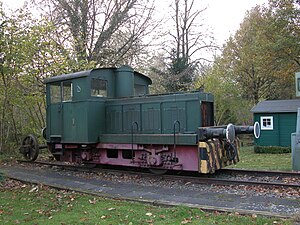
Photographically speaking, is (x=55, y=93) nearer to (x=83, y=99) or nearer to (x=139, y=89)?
(x=83, y=99)

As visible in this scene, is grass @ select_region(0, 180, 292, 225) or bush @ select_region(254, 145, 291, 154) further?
bush @ select_region(254, 145, 291, 154)

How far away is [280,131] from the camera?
22.0m

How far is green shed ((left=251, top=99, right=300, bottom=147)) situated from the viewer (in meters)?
21.5

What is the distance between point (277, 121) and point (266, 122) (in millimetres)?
733

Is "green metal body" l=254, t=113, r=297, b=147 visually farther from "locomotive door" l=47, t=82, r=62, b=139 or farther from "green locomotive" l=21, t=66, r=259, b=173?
"locomotive door" l=47, t=82, r=62, b=139

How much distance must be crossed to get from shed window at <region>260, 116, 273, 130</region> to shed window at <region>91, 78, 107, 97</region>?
14.0 metres

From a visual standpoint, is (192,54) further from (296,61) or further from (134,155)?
(134,155)

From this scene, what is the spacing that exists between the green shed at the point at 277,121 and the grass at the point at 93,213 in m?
17.1

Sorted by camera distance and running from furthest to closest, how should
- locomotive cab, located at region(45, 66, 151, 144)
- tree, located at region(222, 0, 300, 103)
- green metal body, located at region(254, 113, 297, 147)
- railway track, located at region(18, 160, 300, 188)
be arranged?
tree, located at region(222, 0, 300, 103) < green metal body, located at region(254, 113, 297, 147) < locomotive cab, located at region(45, 66, 151, 144) < railway track, located at region(18, 160, 300, 188)

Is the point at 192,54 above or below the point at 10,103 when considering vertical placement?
above

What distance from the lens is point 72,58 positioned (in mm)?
18812

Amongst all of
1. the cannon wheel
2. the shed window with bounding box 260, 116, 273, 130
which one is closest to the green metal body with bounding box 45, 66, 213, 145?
the cannon wheel

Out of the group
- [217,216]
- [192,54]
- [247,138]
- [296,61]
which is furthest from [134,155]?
[192,54]

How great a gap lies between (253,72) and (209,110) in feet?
77.4
